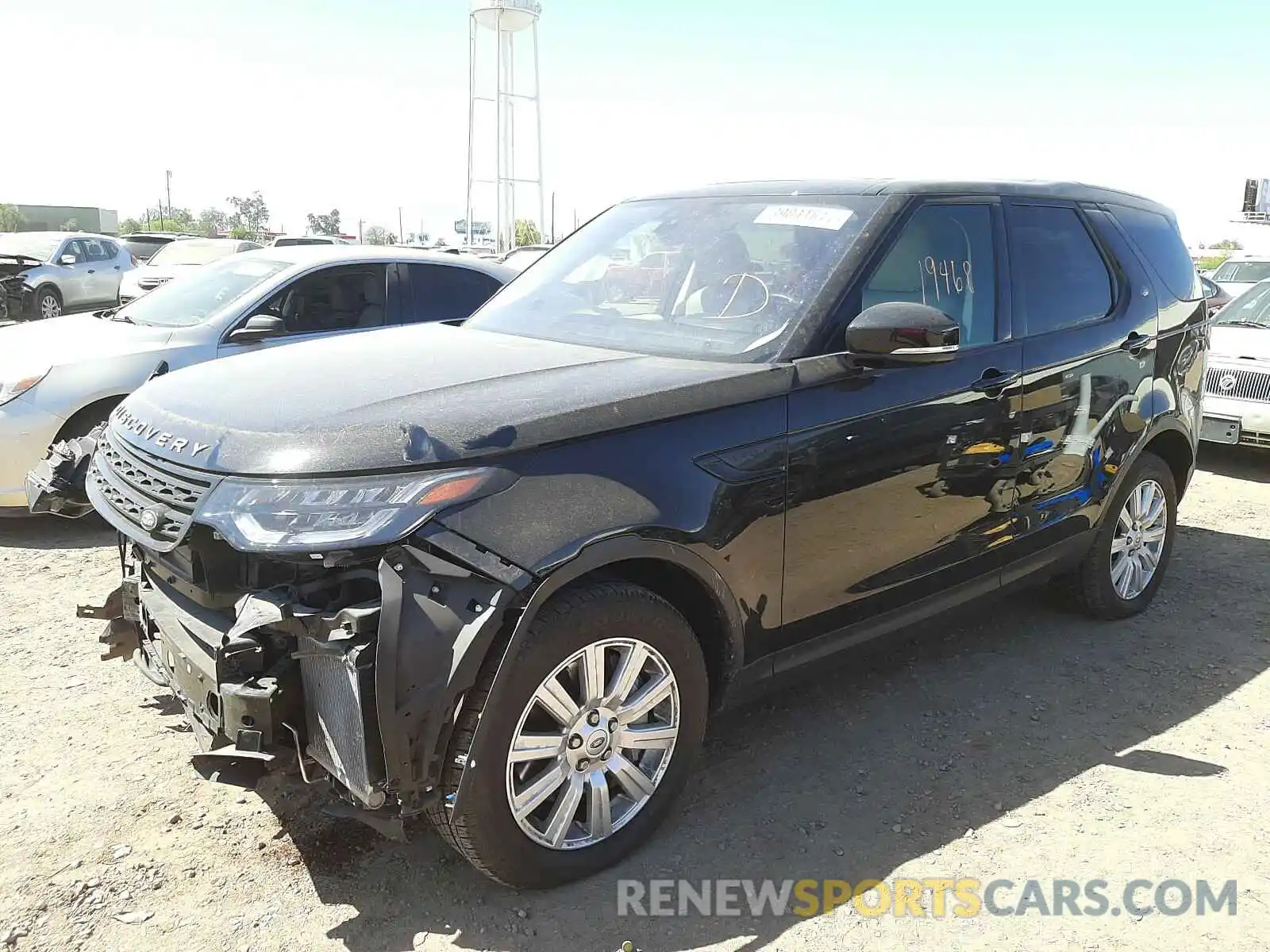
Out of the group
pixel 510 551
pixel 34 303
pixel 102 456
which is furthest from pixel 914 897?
pixel 34 303

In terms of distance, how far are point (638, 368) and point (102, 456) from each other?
178 cm

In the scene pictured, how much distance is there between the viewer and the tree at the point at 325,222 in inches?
3632

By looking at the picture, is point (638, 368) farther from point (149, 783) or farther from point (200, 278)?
point (200, 278)

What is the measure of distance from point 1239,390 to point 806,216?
620cm

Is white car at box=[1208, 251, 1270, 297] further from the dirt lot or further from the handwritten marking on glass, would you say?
the handwritten marking on glass

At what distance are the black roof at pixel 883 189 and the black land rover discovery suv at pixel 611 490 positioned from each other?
0.9 inches

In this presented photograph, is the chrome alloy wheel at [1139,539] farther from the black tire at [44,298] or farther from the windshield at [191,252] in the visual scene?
the black tire at [44,298]

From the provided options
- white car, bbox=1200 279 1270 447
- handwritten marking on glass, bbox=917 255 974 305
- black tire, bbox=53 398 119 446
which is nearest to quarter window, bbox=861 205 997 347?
handwritten marking on glass, bbox=917 255 974 305

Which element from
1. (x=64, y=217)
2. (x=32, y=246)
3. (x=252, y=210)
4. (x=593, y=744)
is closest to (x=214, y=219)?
(x=252, y=210)

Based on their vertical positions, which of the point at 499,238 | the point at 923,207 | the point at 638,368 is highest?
the point at 499,238

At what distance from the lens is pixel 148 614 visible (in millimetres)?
2988

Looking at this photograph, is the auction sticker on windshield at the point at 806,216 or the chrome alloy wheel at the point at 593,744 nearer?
the chrome alloy wheel at the point at 593,744

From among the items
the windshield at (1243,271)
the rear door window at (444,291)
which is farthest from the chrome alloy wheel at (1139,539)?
the windshield at (1243,271)

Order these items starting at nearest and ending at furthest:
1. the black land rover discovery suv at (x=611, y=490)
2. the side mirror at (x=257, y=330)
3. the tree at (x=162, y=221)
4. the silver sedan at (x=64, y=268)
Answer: the black land rover discovery suv at (x=611, y=490), the side mirror at (x=257, y=330), the silver sedan at (x=64, y=268), the tree at (x=162, y=221)
